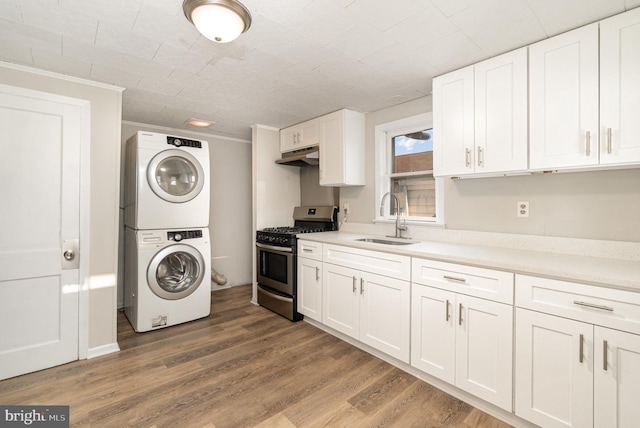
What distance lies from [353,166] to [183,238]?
1.96m

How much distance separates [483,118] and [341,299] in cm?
182

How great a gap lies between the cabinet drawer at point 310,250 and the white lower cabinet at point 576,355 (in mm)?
1677

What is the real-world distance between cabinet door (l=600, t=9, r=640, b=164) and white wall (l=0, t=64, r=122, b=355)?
3.40m

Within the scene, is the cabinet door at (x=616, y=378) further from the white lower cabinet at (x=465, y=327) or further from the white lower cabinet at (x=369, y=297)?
the white lower cabinet at (x=369, y=297)

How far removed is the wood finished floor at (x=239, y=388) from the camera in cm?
170

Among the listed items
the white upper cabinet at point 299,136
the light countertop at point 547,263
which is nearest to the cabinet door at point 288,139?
the white upper cabinet at point 299,136

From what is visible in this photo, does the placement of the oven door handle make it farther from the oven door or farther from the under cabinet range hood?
→ the under cabinet range hood

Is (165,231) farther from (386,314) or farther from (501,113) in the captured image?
(501,113)

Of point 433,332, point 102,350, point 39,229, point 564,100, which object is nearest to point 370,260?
point 433,332

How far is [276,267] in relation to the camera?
3.35 meters

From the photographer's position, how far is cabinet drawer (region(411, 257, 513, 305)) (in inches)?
64.6

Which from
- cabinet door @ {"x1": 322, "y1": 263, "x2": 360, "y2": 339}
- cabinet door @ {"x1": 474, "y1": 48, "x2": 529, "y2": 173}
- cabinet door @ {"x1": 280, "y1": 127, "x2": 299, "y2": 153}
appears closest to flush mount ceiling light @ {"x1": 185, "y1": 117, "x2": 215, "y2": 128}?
cabinet door @ {"x1": 280, "y1": 127, "x2": 299, "y2": 153}

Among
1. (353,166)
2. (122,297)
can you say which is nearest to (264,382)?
(353,166)

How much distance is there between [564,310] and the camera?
1439 mm
